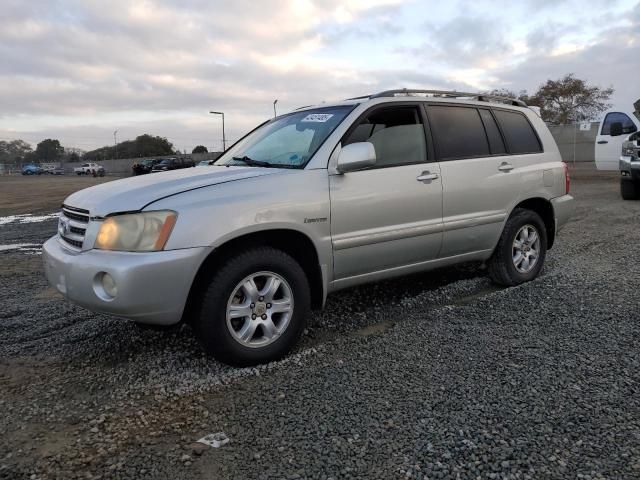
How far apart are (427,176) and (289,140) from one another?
45.1 inches

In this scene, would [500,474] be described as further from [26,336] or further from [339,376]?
[26,336]

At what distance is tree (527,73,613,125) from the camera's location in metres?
46.7

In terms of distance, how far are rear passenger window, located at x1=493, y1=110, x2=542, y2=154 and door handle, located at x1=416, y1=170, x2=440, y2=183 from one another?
116 cm

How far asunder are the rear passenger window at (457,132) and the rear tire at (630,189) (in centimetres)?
815

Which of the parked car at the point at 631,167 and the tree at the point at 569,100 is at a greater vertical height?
the tree at the point at 569,100

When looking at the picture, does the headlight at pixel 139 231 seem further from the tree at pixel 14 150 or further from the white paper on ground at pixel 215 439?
the tree at pixel 14 150

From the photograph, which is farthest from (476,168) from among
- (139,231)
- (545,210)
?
(139,231)

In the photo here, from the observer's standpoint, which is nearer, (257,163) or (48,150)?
(257,163)

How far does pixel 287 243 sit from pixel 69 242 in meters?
1.44

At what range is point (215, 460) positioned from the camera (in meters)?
2.40

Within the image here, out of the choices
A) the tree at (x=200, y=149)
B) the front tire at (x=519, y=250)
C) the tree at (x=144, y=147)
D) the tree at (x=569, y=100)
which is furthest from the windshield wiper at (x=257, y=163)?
the tree at (x=144, y=147)

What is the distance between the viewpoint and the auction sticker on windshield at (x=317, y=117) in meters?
4.18

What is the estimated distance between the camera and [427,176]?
425 centimetres

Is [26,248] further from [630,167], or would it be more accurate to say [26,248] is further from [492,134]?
[630,167]
